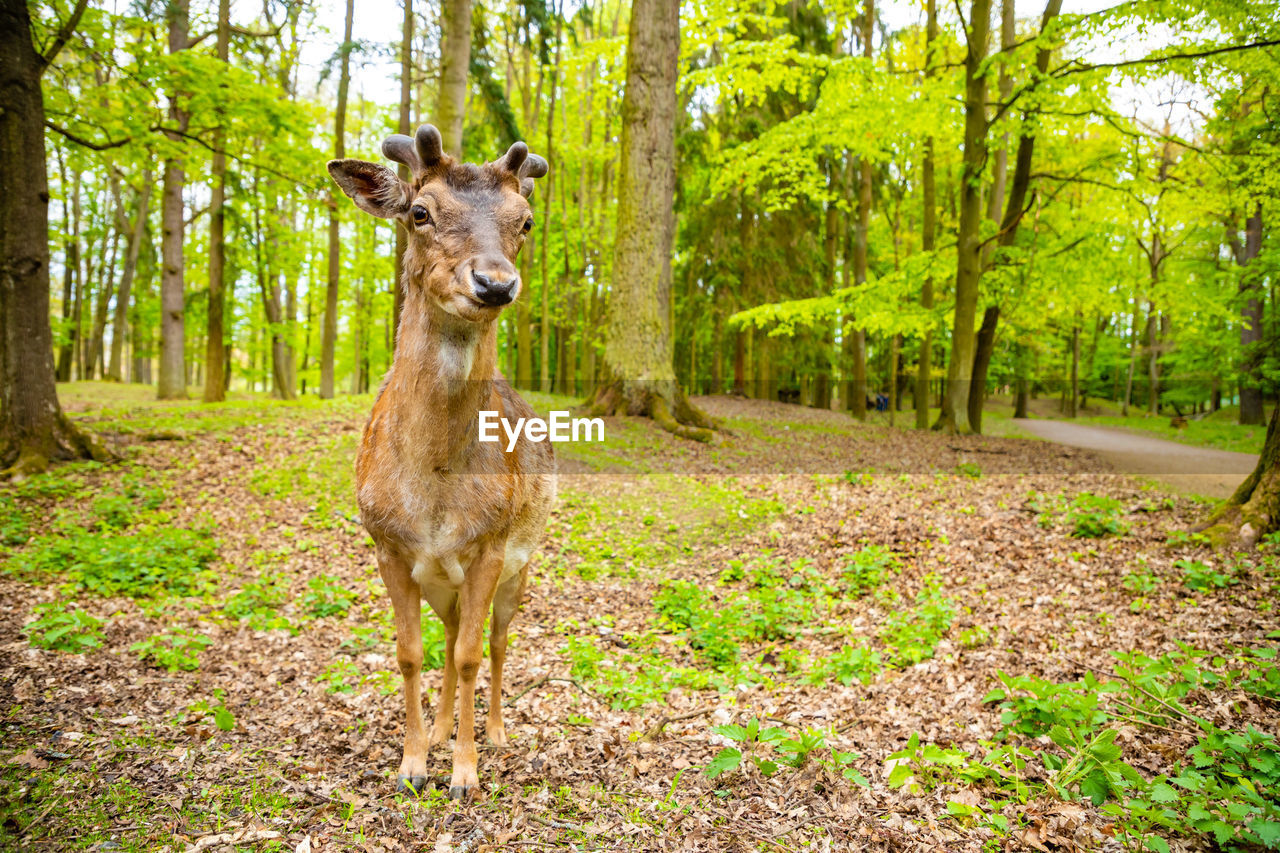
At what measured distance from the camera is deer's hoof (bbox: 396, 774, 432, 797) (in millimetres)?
3236

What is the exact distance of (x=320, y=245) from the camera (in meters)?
27.6

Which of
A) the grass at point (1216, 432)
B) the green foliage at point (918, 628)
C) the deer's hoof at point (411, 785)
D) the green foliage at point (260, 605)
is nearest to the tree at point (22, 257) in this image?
the green foliage at point (260, 605)

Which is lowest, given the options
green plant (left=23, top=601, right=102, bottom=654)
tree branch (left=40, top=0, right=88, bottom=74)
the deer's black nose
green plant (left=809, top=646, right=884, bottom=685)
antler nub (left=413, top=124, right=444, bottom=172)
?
green plant (left=809, top=646, right=884, bottom=685)

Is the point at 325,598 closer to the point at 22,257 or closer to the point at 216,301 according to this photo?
the point at 22,257

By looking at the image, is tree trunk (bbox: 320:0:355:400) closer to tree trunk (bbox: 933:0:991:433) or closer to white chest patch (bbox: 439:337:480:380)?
tree trunk (bbox: 933:0:991:433)

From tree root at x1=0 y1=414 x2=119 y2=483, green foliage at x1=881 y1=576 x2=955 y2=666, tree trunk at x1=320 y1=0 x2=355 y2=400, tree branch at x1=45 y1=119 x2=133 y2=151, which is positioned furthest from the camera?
tree trunk at x1=320 y1=0 x2=355 y2=400

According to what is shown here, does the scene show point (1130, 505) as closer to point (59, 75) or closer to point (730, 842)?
point (730, 842)

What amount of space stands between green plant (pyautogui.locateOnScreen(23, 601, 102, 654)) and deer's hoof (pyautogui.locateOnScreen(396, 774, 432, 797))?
2806 millimetres

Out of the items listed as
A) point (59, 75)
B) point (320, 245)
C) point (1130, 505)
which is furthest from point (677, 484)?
point (320, 245)

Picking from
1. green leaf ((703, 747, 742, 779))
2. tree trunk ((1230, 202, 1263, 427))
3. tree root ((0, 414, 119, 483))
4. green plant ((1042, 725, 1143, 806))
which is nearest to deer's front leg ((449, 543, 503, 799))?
green leaf ((703, 747, 742, 779))

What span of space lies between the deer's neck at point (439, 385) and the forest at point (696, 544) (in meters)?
0.14

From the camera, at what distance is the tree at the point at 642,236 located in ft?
37.5

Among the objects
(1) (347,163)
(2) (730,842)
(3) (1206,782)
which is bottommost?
(2) (730,842)

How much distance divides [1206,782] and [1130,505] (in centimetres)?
550
